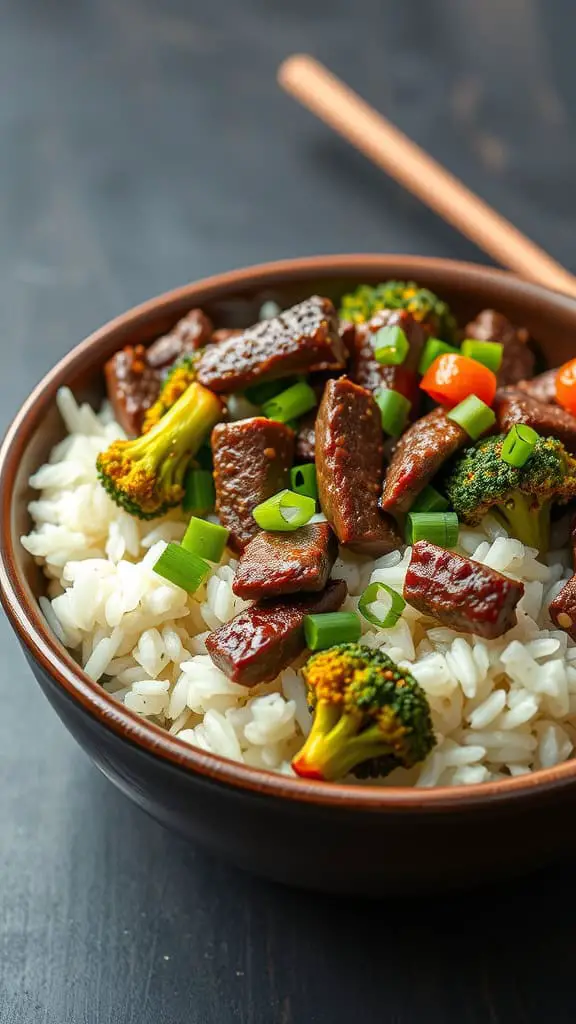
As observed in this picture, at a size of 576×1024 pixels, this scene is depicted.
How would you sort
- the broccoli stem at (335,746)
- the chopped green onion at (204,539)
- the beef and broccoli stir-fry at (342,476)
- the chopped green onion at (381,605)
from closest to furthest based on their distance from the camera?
1. the broccoli stem at (335,746)
2. the beef and broccoli stir-fry at (342,476)
3. the chopped green onion at (381,605)
4. the chopped green onion at (204,539)

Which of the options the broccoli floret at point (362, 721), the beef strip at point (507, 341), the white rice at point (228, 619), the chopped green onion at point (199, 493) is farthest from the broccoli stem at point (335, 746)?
the beef strip at point (507, 341)

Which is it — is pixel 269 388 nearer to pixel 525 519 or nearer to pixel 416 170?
pixel 525 519

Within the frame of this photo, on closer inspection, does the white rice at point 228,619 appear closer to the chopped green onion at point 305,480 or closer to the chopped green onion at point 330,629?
the chopped green onion at point 330,629

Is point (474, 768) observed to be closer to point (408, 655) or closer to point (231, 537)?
point (408, 655)

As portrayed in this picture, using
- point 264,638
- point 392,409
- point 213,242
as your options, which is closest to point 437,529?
point 392,409

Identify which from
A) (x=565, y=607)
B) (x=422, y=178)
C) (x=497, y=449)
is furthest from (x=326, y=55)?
(x=565, y=607)

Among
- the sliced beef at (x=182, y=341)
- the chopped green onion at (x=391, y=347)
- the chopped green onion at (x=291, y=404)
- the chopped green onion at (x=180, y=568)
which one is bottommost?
the chopped green onion at (x=180, y=568)
